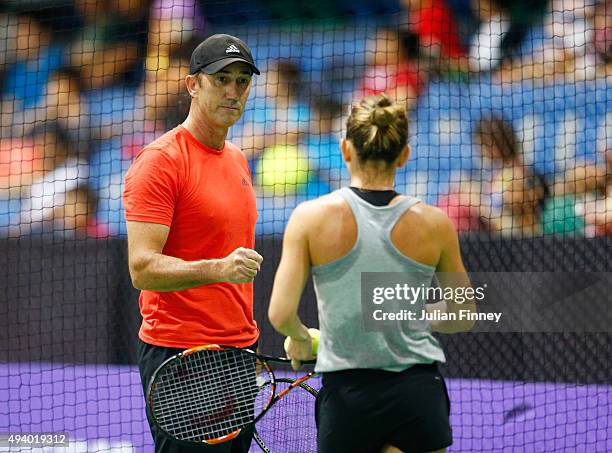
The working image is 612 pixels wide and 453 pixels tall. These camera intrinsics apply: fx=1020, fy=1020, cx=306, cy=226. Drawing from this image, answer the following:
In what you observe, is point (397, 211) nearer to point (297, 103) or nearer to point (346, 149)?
point (346, 149)

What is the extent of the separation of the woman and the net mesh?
2864 mm

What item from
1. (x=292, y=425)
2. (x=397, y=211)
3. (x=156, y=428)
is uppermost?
(x=397, y=211)

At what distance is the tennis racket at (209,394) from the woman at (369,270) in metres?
0.63

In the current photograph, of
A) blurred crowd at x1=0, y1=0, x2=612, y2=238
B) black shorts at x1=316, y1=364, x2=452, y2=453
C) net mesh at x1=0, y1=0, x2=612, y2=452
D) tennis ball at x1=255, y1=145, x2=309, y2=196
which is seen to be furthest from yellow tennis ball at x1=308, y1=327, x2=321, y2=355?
tennis ball at x1=255, y1=145, x2=309, y2=196

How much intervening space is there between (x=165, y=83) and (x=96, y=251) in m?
2.32

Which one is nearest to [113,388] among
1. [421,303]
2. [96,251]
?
[96,251]

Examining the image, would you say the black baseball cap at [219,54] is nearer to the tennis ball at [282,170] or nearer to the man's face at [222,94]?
the man's face at [222,94]

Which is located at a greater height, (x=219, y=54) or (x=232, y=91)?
(x=219, y=54)

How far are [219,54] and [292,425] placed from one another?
1390 mm

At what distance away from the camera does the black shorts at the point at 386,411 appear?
2732 mm

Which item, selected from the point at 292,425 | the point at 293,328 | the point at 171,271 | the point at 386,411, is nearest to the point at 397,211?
the point at 293,328

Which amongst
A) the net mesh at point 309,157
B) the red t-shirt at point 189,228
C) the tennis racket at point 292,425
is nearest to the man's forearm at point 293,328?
the red t-shirt at point 189,228

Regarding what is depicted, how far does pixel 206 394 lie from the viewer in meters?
3.45

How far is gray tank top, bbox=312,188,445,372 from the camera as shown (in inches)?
106
